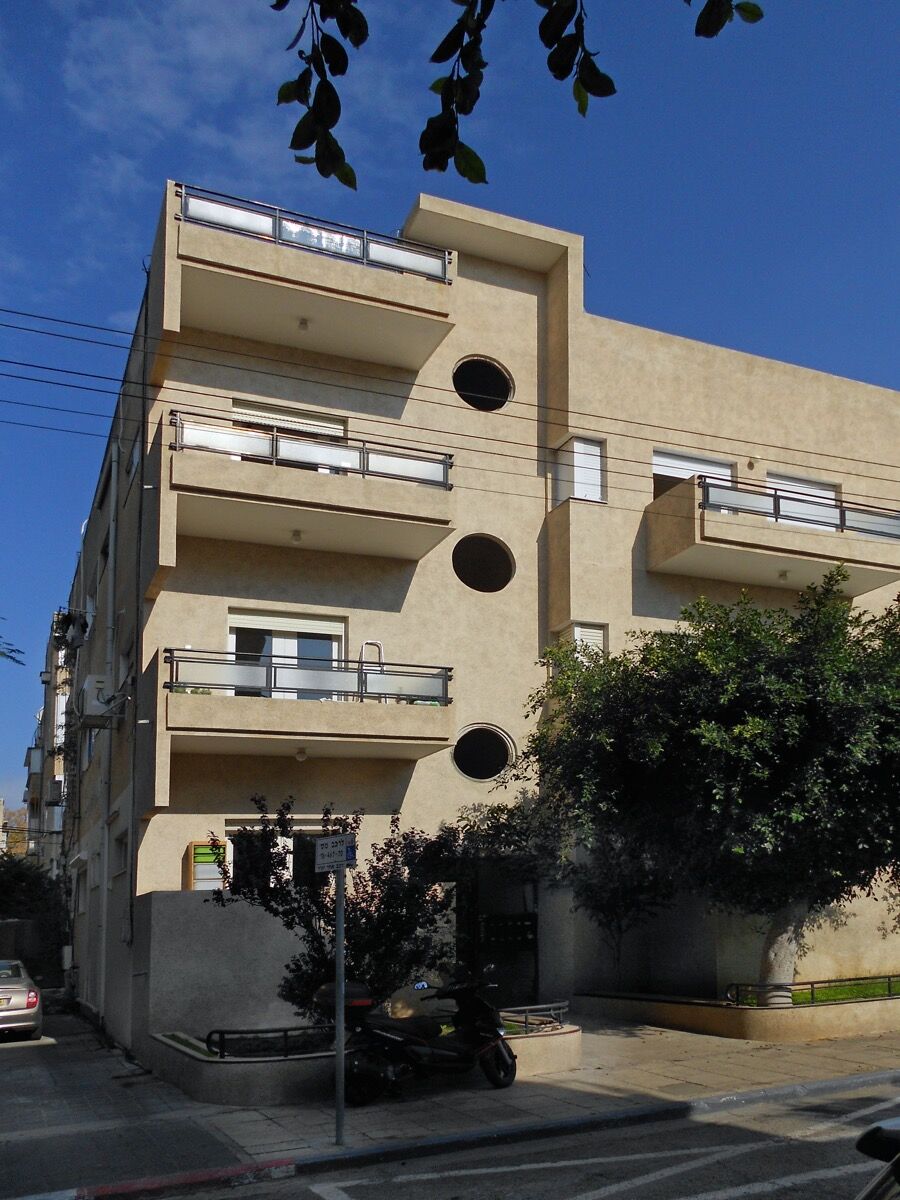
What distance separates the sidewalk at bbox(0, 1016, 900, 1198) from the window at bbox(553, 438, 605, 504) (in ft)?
30.5

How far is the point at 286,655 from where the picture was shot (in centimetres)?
1900

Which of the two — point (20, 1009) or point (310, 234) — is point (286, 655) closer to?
point (310, 234)

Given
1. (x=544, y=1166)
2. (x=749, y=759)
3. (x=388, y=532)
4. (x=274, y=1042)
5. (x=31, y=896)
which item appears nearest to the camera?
(x=544, y=1166)

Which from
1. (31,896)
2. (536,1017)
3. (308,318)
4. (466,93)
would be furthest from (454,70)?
(31,896)

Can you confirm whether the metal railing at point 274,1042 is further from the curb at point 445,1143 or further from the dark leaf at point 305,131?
the dark leaf at point 305,131

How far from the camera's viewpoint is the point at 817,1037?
16.6 meters

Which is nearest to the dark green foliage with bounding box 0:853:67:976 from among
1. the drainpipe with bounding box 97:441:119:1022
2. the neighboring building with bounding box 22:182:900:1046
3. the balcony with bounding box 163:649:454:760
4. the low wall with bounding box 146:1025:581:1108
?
the neighboring building with bounding box 22:182:900:1046

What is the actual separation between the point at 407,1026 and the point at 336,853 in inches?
108

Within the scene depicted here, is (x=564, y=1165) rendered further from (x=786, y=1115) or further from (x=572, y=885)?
(x=572, y=885)

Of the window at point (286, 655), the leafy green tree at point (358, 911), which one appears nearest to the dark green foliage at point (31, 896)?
the window at point (286, 655)

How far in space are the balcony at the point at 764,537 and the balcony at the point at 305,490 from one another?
4.30 metres

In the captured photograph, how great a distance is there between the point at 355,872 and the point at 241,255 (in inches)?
379

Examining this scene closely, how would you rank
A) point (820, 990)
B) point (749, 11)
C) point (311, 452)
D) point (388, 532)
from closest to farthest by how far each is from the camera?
point (749, 11) → point (820, 990) → point (311, 452) → point (388, 532)

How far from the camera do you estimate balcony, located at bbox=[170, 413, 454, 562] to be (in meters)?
17.9
